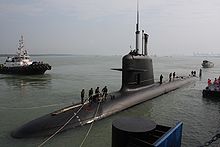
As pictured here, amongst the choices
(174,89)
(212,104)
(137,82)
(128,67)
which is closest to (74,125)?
(128,67)

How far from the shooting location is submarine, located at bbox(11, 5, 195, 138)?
11258 millimetres

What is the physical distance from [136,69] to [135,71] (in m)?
0.24

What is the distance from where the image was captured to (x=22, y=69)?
146 ft

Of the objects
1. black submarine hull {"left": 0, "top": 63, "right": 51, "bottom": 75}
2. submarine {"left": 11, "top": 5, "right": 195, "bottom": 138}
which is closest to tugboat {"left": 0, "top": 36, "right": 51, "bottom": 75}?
black submarine hull {"left": 0, "top": 63, "right": 51, "bottom": 75}

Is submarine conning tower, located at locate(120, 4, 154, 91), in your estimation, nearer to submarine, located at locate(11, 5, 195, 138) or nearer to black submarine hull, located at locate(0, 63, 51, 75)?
submarine, located at locate(11, 5, 195, 138)

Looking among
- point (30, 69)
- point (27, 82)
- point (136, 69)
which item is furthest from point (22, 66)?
point (136, 69)

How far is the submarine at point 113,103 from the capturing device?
36.9 feet

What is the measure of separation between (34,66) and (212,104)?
33.2m

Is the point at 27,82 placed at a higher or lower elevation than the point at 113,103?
lower

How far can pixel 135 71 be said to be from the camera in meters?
16.4

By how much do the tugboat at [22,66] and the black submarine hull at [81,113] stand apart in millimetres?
30267

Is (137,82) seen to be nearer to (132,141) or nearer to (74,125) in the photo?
(74,125)

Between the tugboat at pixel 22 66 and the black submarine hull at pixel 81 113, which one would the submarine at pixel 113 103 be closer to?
the black submarine hull at pixel 81 113

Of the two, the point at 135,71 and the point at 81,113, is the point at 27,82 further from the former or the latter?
the point at 81,113
